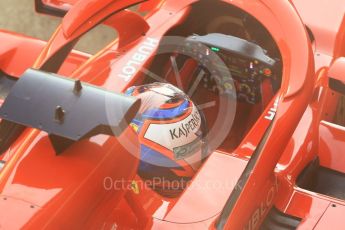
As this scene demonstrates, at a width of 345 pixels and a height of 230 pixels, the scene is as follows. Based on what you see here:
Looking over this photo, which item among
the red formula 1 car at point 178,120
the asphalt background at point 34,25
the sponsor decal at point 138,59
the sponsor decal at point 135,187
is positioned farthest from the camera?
the asphalt background at point 34,25

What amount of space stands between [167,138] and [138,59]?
45 cm

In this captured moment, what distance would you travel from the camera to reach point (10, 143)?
5.50 feet

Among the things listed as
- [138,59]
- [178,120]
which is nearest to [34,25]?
[138,59]

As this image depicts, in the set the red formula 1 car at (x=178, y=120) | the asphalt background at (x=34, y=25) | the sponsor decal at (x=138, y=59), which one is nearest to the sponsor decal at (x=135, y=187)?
the red formula 1 car at (x=178, y=120)

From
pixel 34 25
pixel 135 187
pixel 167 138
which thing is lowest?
pixel 34 25

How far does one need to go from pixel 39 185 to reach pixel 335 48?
1323 mm

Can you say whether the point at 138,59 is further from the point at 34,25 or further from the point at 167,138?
the point at 34,25

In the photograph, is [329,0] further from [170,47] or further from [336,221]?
[336,221]

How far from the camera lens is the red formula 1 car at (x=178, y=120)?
4.72 ft

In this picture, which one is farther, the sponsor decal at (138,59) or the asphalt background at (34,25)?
the asphalt background at (34,25)

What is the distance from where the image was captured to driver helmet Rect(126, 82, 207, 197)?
5.98 ft

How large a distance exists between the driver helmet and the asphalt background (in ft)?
5.12

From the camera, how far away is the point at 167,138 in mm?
1822

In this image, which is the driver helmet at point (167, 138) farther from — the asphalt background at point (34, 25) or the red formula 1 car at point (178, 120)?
the asphalt background at point (34, 25)
